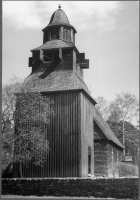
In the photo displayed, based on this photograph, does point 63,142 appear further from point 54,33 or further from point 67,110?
point 54,33

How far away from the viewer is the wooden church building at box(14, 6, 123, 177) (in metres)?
28.3

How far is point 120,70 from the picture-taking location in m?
22.3

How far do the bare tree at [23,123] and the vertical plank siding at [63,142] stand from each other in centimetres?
69

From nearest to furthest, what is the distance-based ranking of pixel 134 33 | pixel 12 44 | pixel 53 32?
pixel 134 33
pixel 12 44
pixel 53 32

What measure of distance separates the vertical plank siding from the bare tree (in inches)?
27.0

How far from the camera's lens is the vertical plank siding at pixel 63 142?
92.2 ft

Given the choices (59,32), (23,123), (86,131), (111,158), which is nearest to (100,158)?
(111,158)

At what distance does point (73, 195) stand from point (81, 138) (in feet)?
21.4

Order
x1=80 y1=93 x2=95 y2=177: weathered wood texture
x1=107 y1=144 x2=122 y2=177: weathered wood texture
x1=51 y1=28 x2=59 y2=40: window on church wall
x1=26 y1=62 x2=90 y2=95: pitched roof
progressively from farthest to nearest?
x1=107 y1=144 x2=122 y2=177: weathered wood texture → x1=51 y1=28 x2=59 y2=40: window on church wall → x1=26 y1=62 x2=90 y2=95: pitched roof → x1=80 y1=93 x2=95 y2=177: weathered wood texture

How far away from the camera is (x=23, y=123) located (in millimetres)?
26781

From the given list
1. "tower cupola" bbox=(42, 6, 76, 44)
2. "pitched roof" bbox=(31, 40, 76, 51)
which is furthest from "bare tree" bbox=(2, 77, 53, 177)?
"tower cupola" bbox=(42, 6, 76, 44)

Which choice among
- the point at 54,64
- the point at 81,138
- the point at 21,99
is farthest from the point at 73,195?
the point at 54,64

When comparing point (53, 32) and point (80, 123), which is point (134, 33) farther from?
point (53, 32)

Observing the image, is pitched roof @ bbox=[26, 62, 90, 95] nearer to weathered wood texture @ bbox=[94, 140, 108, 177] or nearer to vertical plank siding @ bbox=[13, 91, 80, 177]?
vertical plank siding @ bbox=[13, 91, 80, 177]
